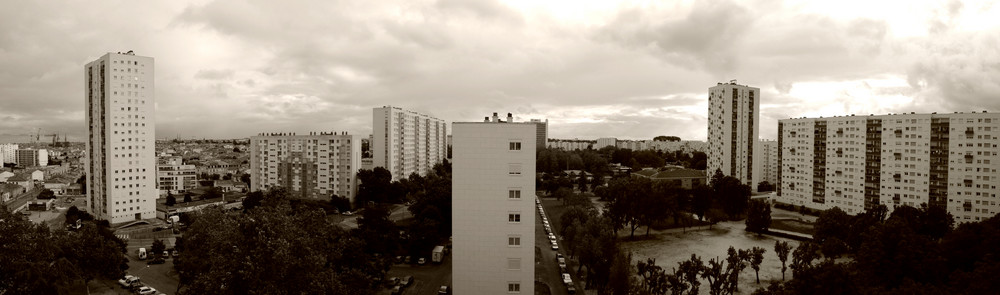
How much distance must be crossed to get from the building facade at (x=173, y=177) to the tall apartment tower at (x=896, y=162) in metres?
75.7

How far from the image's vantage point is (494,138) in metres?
18.3

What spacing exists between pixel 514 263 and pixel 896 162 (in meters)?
42.3

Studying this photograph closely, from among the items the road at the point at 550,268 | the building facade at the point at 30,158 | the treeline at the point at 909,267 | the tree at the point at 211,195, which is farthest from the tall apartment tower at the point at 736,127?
the building facade at the point at 30,158

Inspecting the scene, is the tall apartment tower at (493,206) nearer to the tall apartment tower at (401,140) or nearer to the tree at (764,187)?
the tall apartment tower at (401,140)

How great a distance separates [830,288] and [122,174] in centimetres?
5293

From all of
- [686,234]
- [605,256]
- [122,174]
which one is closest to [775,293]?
[605,256]

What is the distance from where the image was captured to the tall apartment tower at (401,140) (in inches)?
2496

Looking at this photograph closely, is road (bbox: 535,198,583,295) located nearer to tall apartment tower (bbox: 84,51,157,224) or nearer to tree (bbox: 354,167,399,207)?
tree (bbox: 354,167,399,207)

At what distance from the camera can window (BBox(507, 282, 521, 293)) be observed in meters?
18.6

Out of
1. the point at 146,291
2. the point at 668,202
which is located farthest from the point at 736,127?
the point at 146,291

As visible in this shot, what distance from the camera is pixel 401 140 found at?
6650 centimetres

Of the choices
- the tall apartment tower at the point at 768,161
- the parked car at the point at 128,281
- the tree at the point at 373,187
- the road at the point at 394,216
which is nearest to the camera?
the parked car at the point at 128,281

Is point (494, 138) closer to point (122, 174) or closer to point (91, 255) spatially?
point (91, 255)

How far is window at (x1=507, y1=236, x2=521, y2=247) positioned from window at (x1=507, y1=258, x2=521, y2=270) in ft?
1.72
